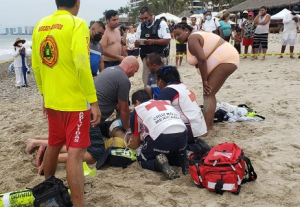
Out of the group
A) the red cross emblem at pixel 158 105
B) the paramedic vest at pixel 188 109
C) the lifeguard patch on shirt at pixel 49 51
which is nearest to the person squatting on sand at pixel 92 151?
the red cross emblem at pixel 158 105

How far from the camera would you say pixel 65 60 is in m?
2.44

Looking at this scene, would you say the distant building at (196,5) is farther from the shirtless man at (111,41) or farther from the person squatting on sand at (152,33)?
the shirtless man at (111,41)

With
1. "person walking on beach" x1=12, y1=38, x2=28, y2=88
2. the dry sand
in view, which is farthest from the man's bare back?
"person walking on beach" x1=12, y1=38, x2=28, y2=88

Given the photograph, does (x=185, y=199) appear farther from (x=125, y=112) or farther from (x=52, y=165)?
(x=125, y=112)

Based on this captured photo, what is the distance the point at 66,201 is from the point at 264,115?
3.76m

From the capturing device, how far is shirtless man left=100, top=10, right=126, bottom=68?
614 centimetres

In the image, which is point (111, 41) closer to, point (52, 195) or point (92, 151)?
point (92, 151)

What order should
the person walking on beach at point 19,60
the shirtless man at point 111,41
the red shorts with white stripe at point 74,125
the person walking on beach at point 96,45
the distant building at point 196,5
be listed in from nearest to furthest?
the red shorts with white stripe at point 74,125, the person walking on beach at point 96,45, the shirtless man at point 111,41, the person walking on beach at point 19,60, the distant building at point 196,5

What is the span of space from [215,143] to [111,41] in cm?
317

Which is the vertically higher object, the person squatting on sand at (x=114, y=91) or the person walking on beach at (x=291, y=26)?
the person walking on beach at (x=291, y=26)

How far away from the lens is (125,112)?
13.5ft

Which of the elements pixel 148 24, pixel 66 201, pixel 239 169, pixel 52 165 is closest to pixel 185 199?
pixel 239 169

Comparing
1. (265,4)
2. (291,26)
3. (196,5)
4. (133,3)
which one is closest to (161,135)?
(291,26)

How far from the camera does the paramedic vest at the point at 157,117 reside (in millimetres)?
3320
